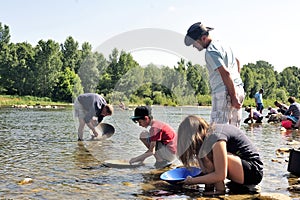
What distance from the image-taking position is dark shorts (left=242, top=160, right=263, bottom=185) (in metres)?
4.64

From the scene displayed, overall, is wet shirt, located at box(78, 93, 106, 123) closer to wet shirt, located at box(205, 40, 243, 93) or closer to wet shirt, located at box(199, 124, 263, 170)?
wet shirt, located at box(205, 40, 243, 93)

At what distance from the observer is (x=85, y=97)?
9656 millimetres

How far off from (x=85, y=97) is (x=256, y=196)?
5991mm

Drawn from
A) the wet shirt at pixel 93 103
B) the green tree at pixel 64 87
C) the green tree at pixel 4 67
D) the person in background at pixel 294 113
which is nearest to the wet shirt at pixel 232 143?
the wet shirt at pixel 93 103

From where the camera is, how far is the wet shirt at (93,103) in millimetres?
9453

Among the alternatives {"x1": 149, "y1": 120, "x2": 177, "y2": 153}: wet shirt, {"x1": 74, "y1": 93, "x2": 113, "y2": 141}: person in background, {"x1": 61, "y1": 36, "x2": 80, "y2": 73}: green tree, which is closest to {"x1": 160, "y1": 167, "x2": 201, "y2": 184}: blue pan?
{"x1": 149, "y1": 120, "x2": 177, "y2": 153}: wet shirt

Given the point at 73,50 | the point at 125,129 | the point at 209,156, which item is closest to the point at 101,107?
A: the point at 125,129

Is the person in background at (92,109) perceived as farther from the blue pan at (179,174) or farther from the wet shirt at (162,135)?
the blue pan at (179,174)

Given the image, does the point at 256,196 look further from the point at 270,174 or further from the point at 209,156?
the point at 270,174

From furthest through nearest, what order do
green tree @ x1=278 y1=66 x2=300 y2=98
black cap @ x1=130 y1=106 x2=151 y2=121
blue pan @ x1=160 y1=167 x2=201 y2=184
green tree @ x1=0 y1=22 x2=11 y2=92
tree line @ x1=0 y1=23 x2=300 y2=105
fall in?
green tree @ x1=278 y1=66 x2=300 y2=98
green tree @ x1=0 y1=22 x2=11 y2=92
tree line @ x1=0 y1=23 x2=300 y2=105
black cap @ x1=130 y1=106 x2=151 y2=121
blue pan @ x1=160 y1=167 x2=201 y2=184

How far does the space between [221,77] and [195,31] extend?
70 cm

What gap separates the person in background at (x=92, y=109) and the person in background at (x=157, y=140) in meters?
2.88

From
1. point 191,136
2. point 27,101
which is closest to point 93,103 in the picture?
point 191,136

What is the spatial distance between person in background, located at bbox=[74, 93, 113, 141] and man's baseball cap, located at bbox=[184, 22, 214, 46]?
4.21m
